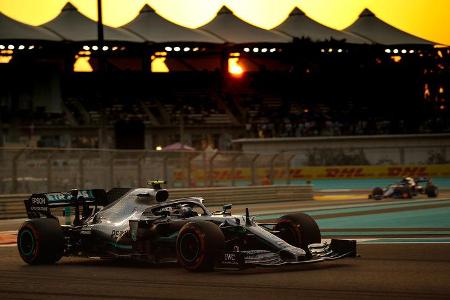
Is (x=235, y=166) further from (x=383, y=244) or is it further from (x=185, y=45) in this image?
(x=185, y=45)

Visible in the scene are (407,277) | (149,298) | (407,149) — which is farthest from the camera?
(407,149)

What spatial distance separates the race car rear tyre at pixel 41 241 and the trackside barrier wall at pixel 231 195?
15173mm

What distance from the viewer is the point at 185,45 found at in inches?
3430

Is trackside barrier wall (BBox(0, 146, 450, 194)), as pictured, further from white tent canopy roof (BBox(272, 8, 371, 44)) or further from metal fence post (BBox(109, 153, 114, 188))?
white tent canopy roof (BBox(272, 8, 371, 44))

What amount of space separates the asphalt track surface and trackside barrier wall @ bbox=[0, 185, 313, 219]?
1381 centimetres

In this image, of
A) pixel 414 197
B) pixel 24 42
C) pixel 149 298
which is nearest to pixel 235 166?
pixel 414 197

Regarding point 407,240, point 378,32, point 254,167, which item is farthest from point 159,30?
point 407,240

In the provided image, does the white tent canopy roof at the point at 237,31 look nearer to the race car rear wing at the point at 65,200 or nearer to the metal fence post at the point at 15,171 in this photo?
the metal fence post at the point at 15,171

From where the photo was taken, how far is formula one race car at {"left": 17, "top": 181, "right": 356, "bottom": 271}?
13.6 meters

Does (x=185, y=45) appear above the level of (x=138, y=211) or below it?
above

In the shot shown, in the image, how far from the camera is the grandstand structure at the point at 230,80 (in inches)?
2916

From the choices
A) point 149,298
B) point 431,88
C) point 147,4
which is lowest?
point 149,298

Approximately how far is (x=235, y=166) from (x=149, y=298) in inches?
1075

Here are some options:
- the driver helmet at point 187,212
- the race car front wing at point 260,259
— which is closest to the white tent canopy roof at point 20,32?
the driver helmet at point 187,212
